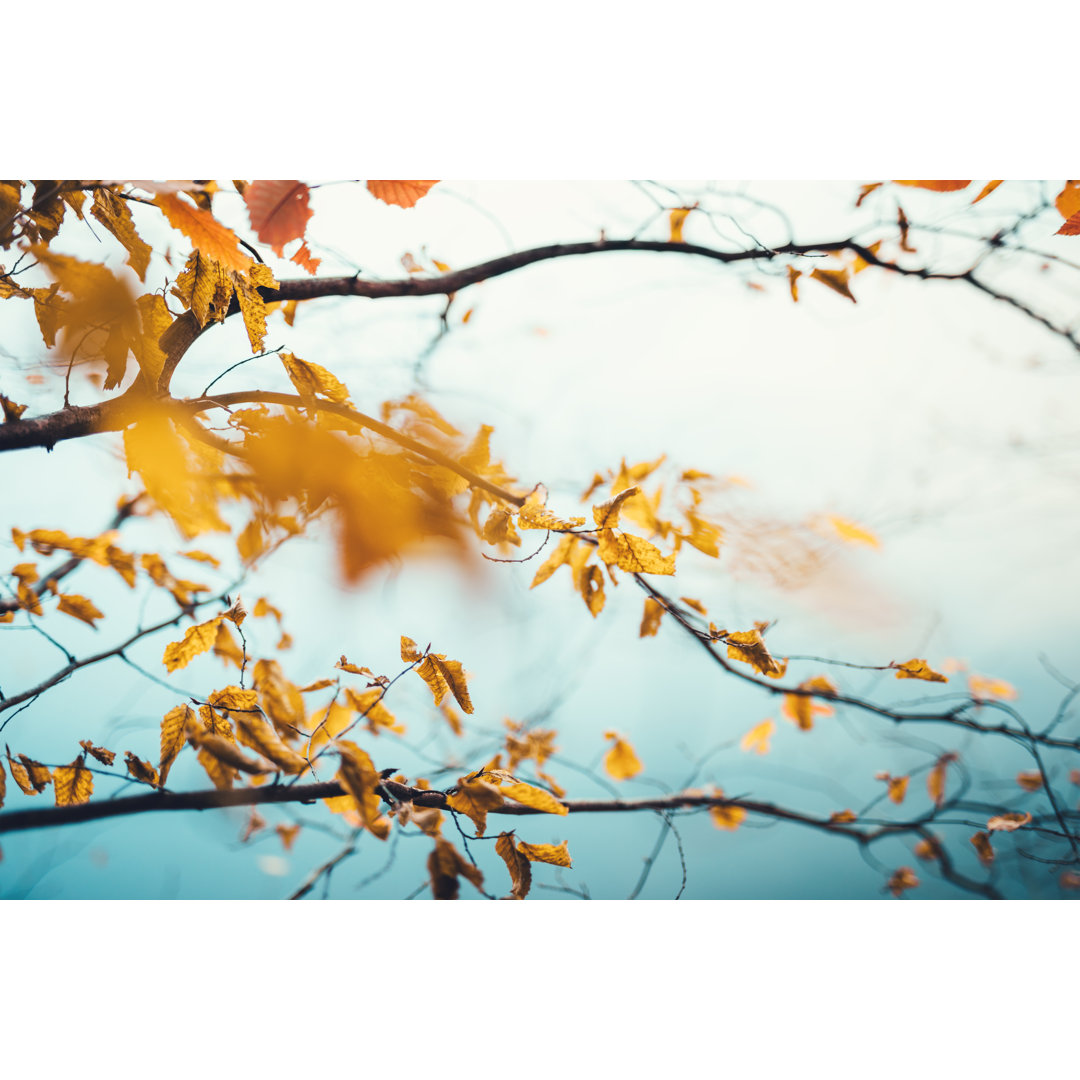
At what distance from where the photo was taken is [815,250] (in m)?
0.48

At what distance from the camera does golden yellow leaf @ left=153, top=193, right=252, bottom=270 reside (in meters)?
0.32

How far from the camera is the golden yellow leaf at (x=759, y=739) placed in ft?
2.61

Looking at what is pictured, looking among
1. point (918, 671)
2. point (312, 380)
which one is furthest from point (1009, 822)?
point (312, 380)

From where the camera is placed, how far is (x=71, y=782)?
475 millimetres

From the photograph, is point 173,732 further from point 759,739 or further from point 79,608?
point 759,739

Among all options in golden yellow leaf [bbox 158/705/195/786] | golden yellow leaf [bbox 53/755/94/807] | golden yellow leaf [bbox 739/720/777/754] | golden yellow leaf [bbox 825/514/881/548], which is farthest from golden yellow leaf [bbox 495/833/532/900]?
golden yellow leaf [bbox 825/514/881/548]

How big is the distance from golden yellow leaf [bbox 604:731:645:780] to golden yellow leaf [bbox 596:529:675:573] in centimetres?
44

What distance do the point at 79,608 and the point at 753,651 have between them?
0.73m

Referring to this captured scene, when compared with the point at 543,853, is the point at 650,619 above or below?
above

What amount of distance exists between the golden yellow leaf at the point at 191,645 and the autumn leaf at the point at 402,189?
0.47m

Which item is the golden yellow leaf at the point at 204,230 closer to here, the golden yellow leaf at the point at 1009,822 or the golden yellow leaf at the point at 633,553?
the golden yellow leaf at the point at 633,553

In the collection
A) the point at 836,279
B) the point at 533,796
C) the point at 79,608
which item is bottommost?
the point at 533,796

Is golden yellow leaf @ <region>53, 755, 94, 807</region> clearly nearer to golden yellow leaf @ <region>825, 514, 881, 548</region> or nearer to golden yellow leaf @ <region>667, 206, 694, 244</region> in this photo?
golden yellow leaf @ <region>667, 206, 694, 244</region>

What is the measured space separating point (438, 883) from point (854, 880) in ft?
2.28
